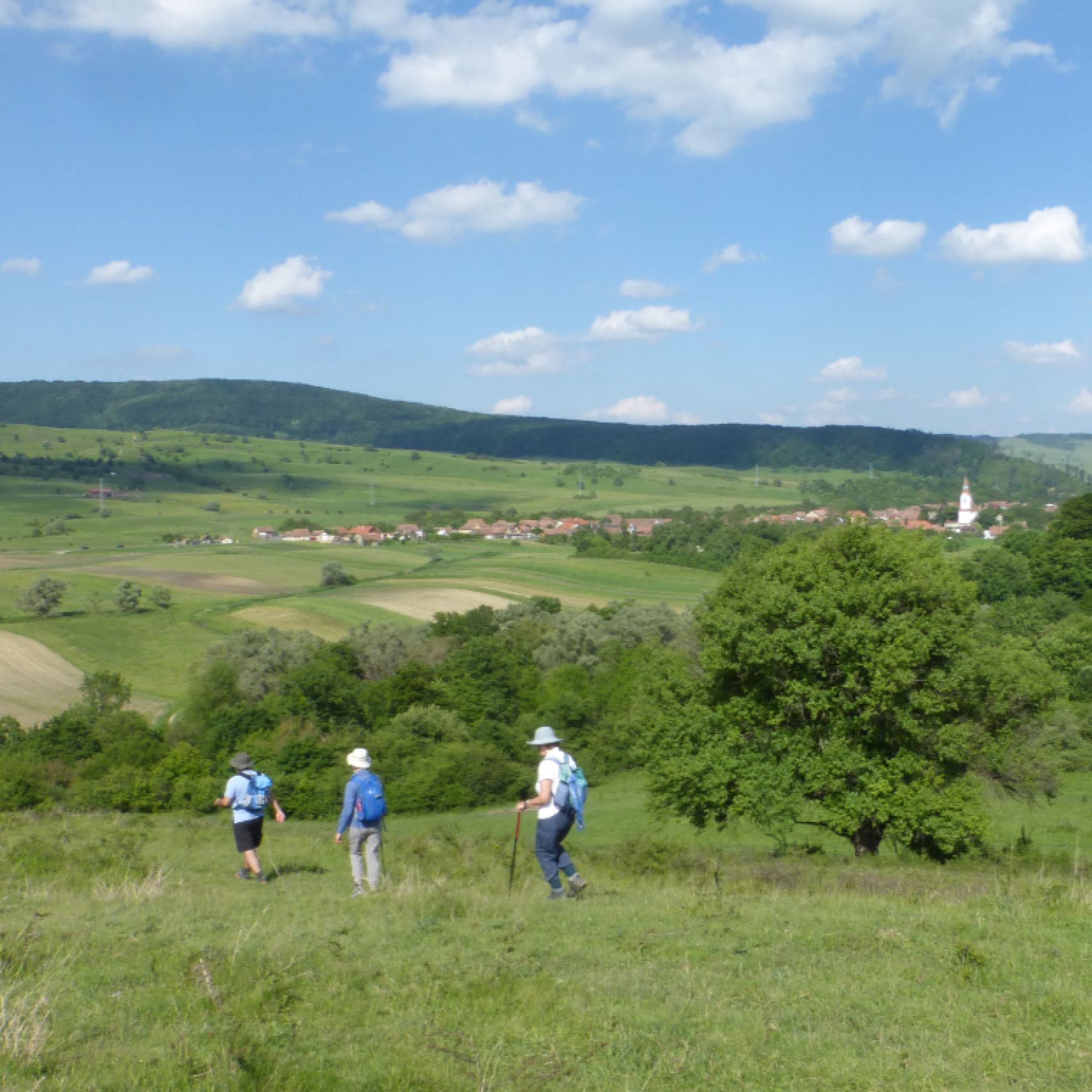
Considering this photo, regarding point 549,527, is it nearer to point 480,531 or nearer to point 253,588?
point 480,531

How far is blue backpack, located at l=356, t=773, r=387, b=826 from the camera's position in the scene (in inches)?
476

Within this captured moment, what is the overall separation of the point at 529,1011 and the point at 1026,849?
18863 millimetres

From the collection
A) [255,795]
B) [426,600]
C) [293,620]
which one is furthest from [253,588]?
[255,795]

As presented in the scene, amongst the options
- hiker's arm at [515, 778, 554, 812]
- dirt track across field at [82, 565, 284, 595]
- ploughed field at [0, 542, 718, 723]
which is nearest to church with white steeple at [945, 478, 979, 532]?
ploughed field at [0, 542, 718, 723]

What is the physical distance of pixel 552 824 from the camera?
11.0 metres

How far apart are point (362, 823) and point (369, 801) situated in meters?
0.24

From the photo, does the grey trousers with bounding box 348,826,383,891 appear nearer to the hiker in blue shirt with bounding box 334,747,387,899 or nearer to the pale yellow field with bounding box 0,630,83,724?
the hiker in blue shirt with bounding box 334,747,387,899

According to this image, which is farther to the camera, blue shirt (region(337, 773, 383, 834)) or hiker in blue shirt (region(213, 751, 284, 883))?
hiker in blue shirt (region(213, 751, 284, 883))

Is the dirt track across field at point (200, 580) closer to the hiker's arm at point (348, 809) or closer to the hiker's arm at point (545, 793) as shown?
the hiker's arm at point (348, 809)

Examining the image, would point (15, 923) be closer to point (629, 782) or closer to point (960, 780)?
point (960, 780)

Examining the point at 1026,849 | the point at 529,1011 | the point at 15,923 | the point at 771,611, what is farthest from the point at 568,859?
the point at 1026,849

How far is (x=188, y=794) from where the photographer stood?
43.9 m

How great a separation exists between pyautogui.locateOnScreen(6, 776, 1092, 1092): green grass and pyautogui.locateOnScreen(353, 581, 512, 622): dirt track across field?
65915mm

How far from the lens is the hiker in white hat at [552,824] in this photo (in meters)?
11.1
